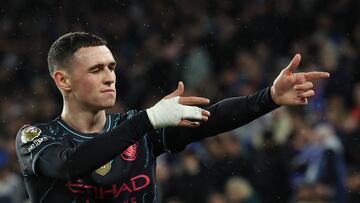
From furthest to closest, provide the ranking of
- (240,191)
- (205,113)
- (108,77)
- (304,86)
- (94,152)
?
(240,191), (108,77), (304,86), (205,113), (94,152)

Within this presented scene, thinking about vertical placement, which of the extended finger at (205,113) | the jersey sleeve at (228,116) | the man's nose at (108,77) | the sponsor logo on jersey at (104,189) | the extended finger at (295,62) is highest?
the man's nose at (108,77)

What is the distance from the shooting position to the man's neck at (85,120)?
3844 millimetres

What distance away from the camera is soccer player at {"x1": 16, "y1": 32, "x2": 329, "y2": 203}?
3.40 metres

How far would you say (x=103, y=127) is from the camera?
3.88 metres

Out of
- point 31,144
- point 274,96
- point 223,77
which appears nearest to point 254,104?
point 274,96

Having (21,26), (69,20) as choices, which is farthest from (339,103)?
(21,26)

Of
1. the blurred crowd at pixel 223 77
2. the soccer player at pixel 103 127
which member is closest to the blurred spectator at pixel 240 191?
the blurred crowd at pixel 223 77

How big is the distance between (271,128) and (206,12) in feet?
12.1

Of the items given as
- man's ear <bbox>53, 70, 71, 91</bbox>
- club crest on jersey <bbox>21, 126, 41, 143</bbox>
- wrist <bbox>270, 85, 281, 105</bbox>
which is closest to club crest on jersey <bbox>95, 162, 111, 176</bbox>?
club crest on jersey <bbox>21, 126, 41, 143</bbox>

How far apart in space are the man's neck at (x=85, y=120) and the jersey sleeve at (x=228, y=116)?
0.97ft

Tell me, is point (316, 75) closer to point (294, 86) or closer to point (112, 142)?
point (294, 86)

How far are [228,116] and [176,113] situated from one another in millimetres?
366

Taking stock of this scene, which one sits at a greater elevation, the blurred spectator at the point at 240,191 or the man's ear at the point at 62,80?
the man's ear at the point at 62,80

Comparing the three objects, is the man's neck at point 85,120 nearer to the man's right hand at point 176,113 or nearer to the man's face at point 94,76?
the man's face at point 94,76
